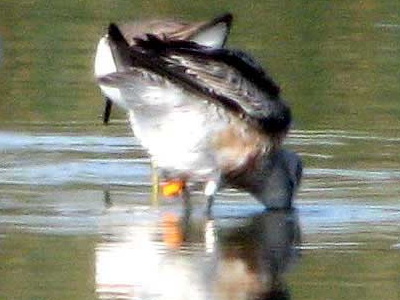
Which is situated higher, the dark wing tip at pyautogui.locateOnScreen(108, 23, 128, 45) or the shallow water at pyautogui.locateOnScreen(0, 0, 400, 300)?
the dark wing tip at pyautogui.locateOnScreen(108, 23, 128, 45)

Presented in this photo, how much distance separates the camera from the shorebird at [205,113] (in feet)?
34.0

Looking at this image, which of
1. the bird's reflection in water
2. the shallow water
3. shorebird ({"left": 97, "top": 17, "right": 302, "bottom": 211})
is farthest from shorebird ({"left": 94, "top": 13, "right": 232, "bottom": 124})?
the bird's reflection in water

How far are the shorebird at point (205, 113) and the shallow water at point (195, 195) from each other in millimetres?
185

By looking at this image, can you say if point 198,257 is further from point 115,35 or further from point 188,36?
point 188,36

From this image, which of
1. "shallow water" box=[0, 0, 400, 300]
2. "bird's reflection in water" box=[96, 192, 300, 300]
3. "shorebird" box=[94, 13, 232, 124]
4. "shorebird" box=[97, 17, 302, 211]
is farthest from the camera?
"shorebird" box=[94, 13, 232, 124]

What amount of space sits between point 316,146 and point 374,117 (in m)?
1.05

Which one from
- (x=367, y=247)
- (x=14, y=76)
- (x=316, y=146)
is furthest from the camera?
(x=14, y=76)

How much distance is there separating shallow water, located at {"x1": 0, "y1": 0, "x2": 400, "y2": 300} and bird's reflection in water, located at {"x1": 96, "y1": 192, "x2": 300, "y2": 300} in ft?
0.04

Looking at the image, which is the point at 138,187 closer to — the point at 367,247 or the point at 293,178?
the point at 293,178

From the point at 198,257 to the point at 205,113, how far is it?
1378 mm

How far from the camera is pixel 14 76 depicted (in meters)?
14.9

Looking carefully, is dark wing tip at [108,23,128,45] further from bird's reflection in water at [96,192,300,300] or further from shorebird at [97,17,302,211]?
bird's reflection in water at [96,192,300,300]

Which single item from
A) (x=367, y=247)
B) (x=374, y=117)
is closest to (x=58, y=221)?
(x=367, y=247)

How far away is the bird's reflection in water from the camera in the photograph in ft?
28.4
